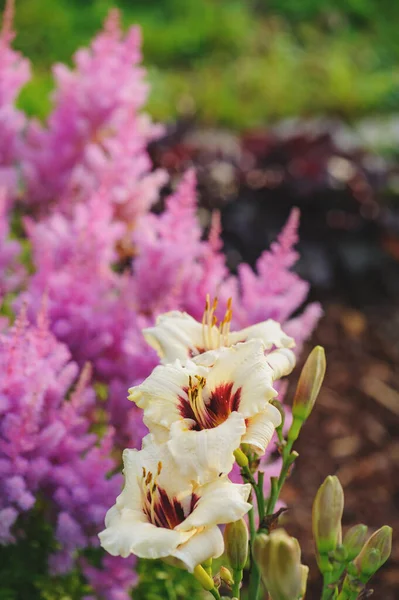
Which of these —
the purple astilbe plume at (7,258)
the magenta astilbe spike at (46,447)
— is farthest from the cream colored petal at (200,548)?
the purple astilbe plume at (7,258)

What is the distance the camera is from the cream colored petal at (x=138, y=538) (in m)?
→ 0.88

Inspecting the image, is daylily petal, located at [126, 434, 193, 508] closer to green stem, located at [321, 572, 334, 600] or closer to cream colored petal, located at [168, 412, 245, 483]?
cream colored petal, located at [168, 412, 245, 483]

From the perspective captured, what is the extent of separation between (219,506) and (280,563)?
9cm

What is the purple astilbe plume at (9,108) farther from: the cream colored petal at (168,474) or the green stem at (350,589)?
the green stem at (350,589)

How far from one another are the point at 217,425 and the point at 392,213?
8.30 ft

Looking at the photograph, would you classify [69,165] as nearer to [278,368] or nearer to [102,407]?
[102,407]

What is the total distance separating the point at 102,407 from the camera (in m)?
1.62

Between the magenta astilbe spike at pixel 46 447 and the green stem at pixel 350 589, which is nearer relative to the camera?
the green stem at pixel 350 589

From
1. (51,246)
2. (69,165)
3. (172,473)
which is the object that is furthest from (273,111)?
(172,473)

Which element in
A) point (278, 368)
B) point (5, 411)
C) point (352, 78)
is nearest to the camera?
point (278, 368)

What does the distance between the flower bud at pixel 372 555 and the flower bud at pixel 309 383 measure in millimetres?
191

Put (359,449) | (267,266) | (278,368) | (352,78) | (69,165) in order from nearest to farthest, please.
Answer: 1. (278,368)
2. (267,266)
3. (69,165)
4. (359,449)
5. (352,78)

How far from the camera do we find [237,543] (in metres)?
1.00

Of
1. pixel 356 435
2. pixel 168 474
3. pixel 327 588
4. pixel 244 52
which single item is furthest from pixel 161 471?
pixel 244 52
